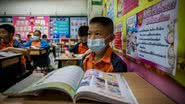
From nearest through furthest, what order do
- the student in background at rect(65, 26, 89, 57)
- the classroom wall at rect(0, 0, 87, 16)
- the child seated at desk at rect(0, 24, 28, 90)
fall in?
the child seated at desk at rect(0, 24, 28, 90) → the student in background at rect(65, 26, 89, 57) → the classroom wall at rect(0, 0, 87, 16)

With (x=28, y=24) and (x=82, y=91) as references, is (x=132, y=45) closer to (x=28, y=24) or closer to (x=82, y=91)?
(x=82, y=91)

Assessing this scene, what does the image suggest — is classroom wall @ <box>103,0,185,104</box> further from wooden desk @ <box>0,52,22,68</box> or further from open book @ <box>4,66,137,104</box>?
wooden desk @ <box>0,52,22,68</box>

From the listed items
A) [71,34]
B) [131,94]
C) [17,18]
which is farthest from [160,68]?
[17,18]

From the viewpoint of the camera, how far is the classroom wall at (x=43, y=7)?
1162 cm

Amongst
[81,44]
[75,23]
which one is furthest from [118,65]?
[75,23]

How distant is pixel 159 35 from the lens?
3.62ft

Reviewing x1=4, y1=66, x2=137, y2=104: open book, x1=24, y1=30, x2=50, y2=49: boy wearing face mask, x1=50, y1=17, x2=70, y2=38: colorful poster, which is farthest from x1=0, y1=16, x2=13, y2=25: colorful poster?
x1=4, y1=66, x2=137, y2=104: open book

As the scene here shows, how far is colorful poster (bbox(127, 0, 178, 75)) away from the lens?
0.94 metres

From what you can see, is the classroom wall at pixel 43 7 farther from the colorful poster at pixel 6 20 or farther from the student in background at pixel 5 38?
the student in background at pixel 5 38

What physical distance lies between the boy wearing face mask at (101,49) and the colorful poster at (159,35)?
31 cm

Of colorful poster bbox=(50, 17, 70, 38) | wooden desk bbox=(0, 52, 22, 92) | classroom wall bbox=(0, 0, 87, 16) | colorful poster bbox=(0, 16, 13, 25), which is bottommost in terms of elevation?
wooden desk bbox=(0, 52, 22, 92)

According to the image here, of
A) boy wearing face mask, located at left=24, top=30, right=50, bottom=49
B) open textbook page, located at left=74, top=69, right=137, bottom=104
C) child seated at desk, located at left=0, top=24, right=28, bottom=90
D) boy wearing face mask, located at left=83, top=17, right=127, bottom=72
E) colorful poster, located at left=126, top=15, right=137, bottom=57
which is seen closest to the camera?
open textbook page, located at left=74, top=69, right=137, bottom=104

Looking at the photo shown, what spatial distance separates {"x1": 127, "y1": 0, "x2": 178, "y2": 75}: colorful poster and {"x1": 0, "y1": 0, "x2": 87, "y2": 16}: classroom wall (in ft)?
34.1

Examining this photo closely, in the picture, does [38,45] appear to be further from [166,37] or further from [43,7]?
[166,37]
